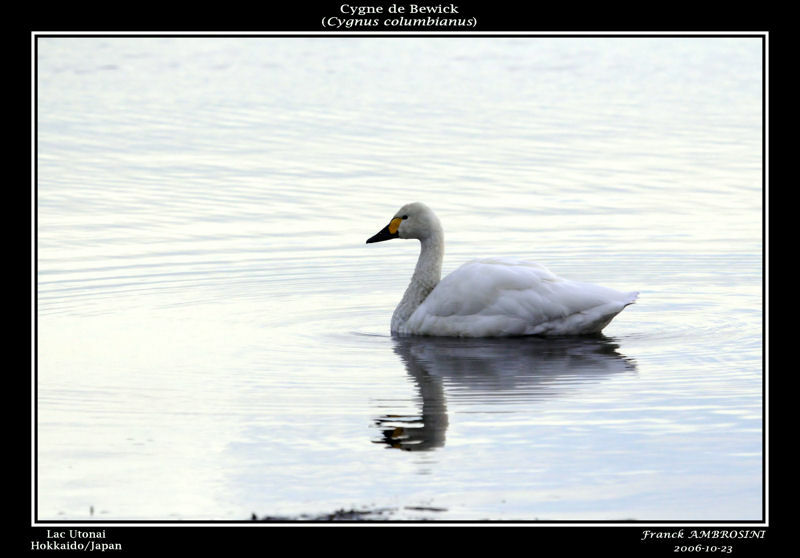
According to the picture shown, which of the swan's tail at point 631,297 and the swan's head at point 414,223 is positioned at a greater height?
the swan's head at point 414,223

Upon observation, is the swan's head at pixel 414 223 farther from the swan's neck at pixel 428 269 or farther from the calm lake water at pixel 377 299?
the calm lake water at pixel 377 299

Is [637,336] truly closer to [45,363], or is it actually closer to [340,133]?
[45,363]

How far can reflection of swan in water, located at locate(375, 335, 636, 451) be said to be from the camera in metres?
9.62

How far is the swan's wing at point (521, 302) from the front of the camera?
12172mm

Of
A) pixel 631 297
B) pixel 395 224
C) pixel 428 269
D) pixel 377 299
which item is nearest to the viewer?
pixel 631 297

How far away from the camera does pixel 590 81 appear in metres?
29.3

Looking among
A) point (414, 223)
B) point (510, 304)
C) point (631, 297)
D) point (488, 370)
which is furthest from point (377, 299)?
point (488, 370)

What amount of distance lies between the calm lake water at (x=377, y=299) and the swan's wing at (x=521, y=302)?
0.61 feet

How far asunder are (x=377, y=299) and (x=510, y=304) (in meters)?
1.98

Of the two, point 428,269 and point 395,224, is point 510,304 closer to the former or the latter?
point 428,269

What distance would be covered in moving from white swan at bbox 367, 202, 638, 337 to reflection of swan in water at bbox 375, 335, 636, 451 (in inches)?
4.1

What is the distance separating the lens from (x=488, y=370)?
11.2 m

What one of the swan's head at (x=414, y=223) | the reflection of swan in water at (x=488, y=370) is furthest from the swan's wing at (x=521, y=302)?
the swan's head at (x=414, y=223)

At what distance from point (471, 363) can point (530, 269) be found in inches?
51.1
